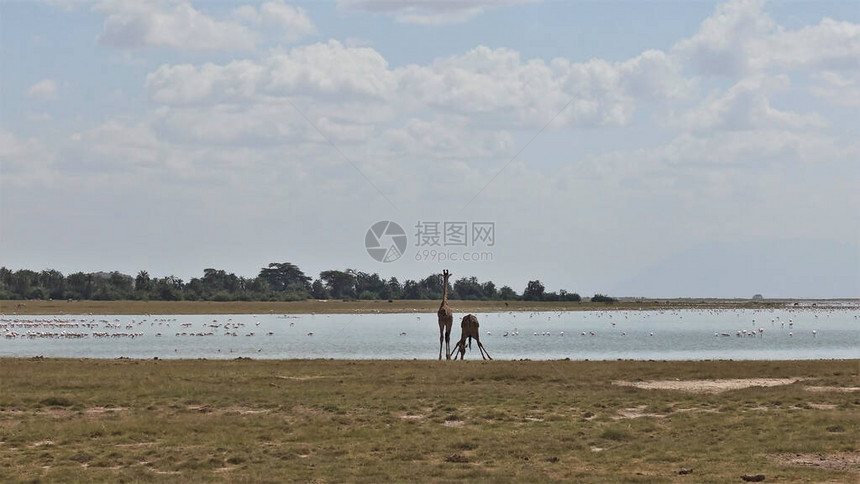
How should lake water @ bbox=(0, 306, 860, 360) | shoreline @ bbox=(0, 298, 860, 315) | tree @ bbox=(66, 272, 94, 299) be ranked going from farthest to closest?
tree @ bbox=(66, 272, 94, 299), shoreline @ bbox=(0, 298, 860, 315), lake water @ bbox=(0, 306, 860, 360)

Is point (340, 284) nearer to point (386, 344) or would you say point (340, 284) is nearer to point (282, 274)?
point (282, 274)

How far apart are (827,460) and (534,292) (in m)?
140

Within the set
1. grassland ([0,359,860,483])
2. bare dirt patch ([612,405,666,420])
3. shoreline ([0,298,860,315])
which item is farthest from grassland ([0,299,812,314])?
bare dirt patch ([612,405,666,420])

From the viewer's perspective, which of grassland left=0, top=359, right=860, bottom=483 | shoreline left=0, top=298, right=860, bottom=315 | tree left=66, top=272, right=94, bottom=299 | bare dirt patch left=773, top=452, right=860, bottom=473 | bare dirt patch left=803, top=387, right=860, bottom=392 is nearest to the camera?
grassland left=0, top=359, right=860, bottom=483

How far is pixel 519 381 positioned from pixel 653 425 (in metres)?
8.60

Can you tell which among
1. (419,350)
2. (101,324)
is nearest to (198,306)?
(101,324)

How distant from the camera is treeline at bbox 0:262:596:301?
144 m

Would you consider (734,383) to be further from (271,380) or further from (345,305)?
(345,305)

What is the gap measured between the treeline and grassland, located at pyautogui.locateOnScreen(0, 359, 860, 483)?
342 ft

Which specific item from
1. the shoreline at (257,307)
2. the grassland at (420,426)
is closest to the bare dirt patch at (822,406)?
the grassland at (420,426)

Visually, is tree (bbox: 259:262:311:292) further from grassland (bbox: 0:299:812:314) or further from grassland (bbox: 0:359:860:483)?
grassland (bbox: 0:359:860:483)

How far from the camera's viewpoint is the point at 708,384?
28578 millimetres

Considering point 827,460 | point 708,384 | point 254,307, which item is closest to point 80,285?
point 254,307

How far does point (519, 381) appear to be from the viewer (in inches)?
1154
